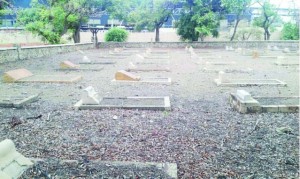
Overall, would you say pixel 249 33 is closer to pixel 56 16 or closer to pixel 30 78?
pixel 56 16

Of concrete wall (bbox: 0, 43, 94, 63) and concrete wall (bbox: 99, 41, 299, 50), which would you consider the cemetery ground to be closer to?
concrete wall (bbox: 0, 43, 94, 63)

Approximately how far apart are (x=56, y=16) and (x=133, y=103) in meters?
20.7

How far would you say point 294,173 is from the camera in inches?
153

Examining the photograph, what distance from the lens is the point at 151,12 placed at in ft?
105

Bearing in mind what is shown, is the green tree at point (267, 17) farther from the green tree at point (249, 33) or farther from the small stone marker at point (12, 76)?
the small stone marker at point (12, 76)

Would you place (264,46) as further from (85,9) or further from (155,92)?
(155,92)

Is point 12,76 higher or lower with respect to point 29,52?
lower

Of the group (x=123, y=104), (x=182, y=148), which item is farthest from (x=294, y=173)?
(x=123, y=104)

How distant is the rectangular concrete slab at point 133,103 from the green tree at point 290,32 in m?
29.6

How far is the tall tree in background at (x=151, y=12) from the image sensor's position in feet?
103

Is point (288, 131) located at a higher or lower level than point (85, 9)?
lower

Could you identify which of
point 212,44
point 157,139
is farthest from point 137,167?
point 212,44

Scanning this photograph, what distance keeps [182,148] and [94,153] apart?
136cm

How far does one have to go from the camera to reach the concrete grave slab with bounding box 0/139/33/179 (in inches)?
136
